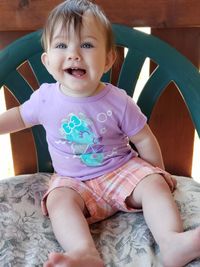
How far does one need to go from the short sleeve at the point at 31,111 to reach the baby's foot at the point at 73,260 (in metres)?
0.32

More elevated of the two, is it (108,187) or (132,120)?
(132,120)

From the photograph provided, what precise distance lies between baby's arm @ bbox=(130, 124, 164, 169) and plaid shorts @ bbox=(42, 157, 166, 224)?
0.02 m

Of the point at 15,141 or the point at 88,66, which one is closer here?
the point at 88,66

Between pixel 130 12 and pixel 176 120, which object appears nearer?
pixel 130 12

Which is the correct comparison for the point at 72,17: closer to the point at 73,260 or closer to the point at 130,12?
the point at 130,12

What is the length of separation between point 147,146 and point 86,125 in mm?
138

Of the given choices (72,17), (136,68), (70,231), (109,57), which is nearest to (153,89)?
(136,68)

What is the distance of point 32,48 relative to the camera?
0.84m

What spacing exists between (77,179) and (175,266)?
0.27m

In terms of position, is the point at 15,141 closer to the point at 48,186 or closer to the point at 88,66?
the point at 48,186

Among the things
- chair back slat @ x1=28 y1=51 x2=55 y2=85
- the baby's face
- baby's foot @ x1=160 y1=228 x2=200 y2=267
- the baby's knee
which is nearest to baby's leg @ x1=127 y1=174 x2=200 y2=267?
baby's foot @ x1=160 y1=228 x2=200 y2=267

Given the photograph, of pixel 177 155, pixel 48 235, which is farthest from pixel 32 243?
pixel 177 155

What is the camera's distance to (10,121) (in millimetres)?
808

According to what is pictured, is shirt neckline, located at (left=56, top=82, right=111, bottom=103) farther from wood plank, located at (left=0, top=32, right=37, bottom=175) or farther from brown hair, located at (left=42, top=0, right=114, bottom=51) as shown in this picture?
wood plank, located at (left=0, top=32, right=37, bottom=175)
